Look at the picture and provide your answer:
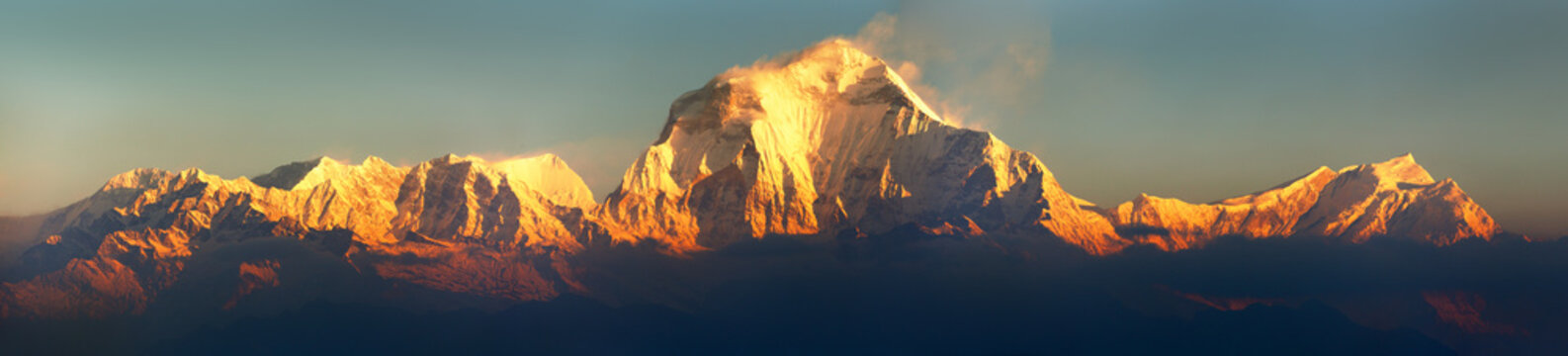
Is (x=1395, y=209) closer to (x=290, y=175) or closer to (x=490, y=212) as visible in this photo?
(x=490, y=212)

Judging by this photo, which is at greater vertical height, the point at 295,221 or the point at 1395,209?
the point at 1395,209

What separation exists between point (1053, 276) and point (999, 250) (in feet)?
20.7

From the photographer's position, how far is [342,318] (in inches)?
6786

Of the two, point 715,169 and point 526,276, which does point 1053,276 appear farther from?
point 526,276

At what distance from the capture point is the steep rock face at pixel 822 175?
171 metres

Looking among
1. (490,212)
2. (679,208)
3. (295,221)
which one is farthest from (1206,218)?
(295,221)

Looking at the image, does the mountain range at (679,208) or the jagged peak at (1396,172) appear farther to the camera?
the mountain range at (679,208)

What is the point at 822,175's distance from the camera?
17600cm

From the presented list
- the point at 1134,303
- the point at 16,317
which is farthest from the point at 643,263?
the point at 16,317

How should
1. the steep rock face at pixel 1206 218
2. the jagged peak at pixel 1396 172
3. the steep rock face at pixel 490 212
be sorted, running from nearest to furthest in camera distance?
the jagged peak at pixel 1396 172 → the steep rock face at pixel 1206 218 → the steep rock face at pixel 490 212

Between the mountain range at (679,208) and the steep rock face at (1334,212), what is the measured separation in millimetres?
236

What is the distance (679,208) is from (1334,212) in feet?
215

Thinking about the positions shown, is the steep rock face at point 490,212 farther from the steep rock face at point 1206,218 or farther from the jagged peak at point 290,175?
the steep rock face at point 1206,218

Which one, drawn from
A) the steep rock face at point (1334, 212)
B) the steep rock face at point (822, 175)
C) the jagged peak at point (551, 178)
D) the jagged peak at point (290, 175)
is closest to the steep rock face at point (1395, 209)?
the steep rock face at point (1334, 212)
